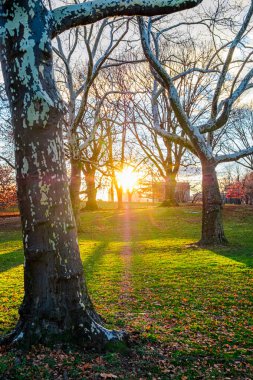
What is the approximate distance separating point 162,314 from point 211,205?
23.9 feet

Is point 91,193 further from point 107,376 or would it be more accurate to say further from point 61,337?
point 107,376

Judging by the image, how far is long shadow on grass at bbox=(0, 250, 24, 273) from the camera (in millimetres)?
9205

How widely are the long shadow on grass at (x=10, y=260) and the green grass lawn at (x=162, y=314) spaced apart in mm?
32

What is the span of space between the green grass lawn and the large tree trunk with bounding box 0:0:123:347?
0.26 m

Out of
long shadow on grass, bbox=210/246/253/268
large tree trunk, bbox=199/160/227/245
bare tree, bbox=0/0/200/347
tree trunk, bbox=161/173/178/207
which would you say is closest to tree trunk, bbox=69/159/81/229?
large tree trunk, bbox=199/160/227/245

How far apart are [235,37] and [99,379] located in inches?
434

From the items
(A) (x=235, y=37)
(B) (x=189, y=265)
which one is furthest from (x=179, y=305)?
(A) (x=235, y=37)

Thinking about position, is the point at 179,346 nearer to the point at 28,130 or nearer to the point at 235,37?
the point at 28,130

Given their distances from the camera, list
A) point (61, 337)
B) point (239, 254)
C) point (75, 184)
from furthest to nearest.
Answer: point (75, 184)
point (239, 254)
point (61, 337)

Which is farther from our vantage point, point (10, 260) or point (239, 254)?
point (10, 260)

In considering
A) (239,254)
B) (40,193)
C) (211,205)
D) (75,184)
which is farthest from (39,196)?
(75,184)

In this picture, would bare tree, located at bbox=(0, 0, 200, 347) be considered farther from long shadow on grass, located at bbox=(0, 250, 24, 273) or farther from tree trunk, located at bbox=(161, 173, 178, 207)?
tree trunk, located at bbox=(161, 173, 178, 207)

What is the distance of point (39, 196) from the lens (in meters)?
3.28

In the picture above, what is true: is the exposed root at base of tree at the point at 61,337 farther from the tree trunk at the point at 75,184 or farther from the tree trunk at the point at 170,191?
the tree trunk at the point at 170,191
